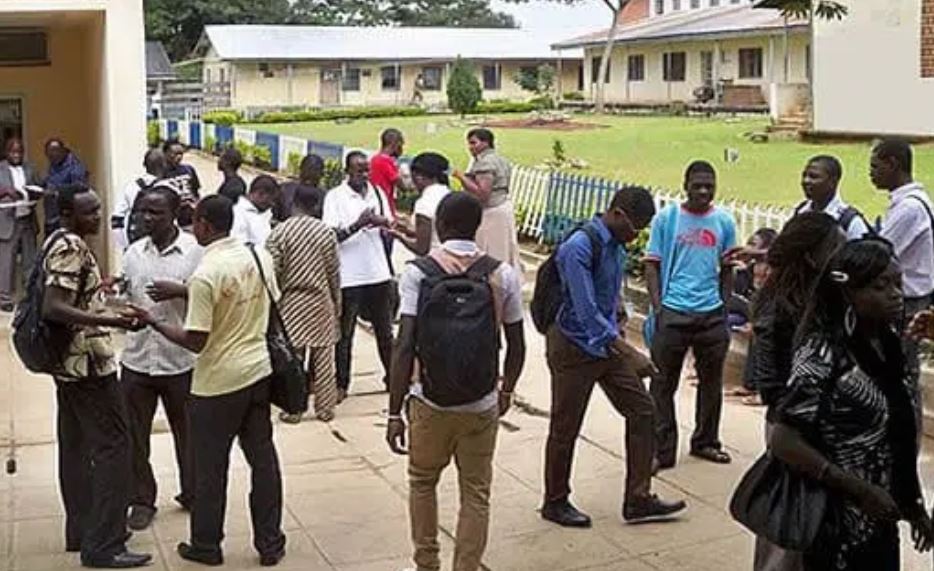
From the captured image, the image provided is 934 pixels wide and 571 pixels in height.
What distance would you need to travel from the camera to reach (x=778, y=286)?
486 cm

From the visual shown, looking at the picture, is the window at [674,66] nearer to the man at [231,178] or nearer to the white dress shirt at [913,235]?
the man at [231,178]

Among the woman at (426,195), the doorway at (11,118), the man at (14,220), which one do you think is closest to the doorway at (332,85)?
the doorway at (11,118)

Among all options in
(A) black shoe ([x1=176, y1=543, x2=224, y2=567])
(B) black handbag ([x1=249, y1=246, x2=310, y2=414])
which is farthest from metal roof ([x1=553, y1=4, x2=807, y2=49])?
(A) black shoe ([x1=176, y1=543, x2=224, y2=567])

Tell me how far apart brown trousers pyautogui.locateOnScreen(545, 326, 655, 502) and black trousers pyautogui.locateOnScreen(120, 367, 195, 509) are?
5.65 feet

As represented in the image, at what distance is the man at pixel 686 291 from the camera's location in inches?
294

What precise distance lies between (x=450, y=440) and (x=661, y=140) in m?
29.4

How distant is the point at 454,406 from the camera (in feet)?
17.6

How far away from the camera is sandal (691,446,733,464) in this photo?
Result: 782cm

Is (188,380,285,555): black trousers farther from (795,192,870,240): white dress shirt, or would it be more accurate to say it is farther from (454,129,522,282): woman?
(454,129,522,282): woman

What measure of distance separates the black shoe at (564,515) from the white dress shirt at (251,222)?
3.11 metres

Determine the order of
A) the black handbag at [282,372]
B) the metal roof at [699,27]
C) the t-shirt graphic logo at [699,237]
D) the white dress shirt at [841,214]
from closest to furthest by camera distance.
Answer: the black handbag at [282,372], the white dress shirt at [841,214], the t-shirt graphic logo at [699,237], the metal roof at [699,27]

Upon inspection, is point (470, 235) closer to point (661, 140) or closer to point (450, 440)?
point (450, 440)

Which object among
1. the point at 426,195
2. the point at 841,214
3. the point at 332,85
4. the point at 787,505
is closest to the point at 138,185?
the point at 426,195

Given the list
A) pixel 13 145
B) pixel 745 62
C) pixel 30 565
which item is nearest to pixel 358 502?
pixel 30 565
